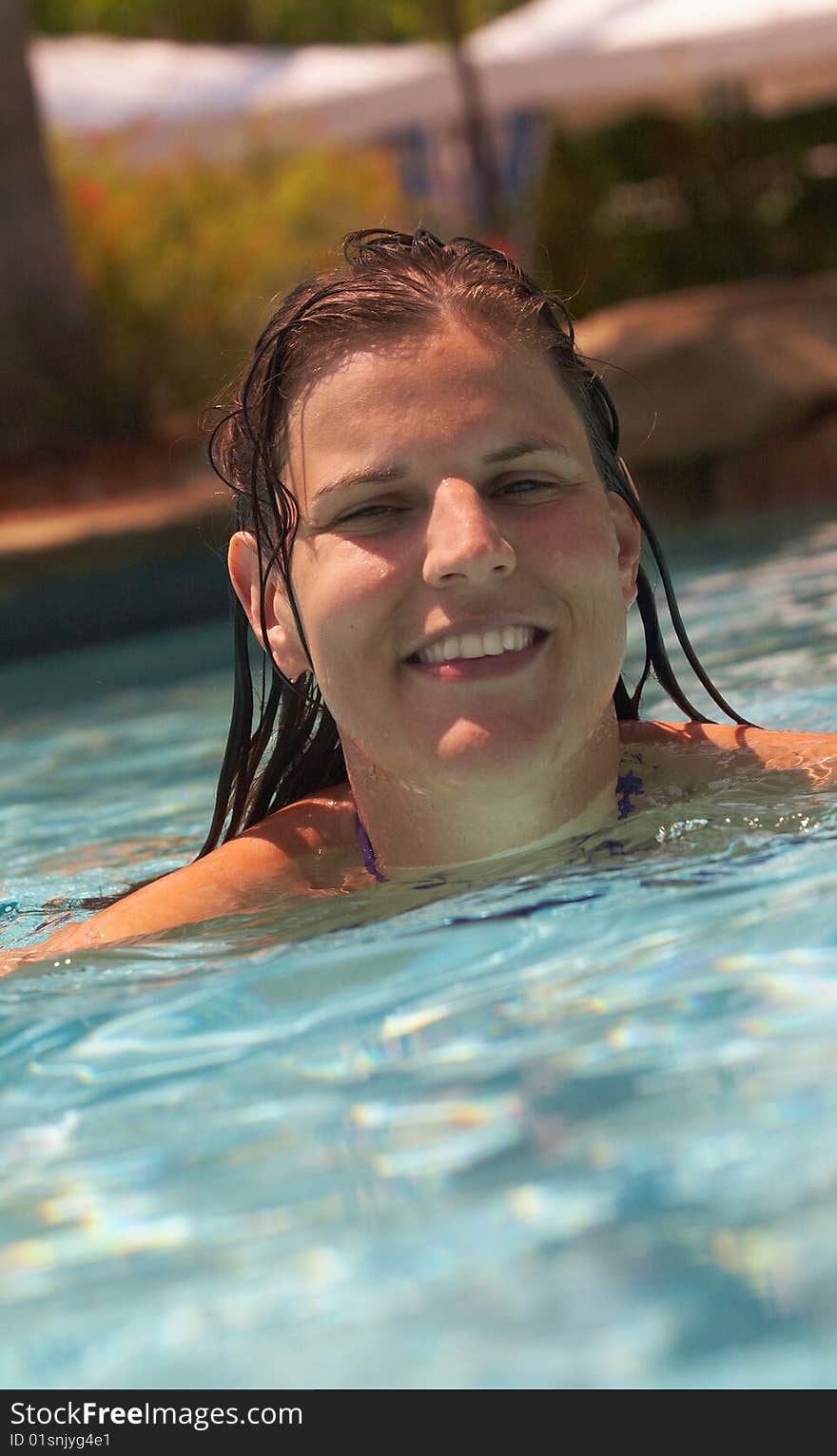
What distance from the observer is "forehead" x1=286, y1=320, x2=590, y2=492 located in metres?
2.67

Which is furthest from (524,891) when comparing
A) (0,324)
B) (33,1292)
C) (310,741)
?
(0,324)

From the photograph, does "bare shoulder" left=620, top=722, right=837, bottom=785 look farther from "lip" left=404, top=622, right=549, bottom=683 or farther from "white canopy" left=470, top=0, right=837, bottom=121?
"white canopy" left=470, top=0, right=837, bottom=121

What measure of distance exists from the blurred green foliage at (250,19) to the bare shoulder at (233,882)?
1297 inches

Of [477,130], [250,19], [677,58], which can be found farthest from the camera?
[250,19]

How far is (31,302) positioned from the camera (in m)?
11.2

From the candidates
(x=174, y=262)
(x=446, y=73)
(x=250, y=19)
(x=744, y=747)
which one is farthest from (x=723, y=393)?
(x=250, y=19)

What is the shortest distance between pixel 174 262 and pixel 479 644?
1019cm

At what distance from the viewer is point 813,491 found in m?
9.70

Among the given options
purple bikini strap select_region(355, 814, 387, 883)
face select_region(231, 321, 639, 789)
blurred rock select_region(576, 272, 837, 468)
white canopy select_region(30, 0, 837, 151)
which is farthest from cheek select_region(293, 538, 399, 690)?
white canopy select_region(30, 0, 837, 151)

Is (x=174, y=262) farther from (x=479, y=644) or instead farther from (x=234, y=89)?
(x=479, y=644)

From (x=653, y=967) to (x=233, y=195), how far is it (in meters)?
12.7

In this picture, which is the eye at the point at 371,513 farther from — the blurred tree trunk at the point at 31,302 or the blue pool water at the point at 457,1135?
the blurred tree trunk at the point at 31,302

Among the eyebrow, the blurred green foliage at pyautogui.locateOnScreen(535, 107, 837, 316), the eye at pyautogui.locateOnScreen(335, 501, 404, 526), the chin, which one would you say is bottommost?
the chin

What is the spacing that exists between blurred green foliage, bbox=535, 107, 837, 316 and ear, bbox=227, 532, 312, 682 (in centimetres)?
1028
